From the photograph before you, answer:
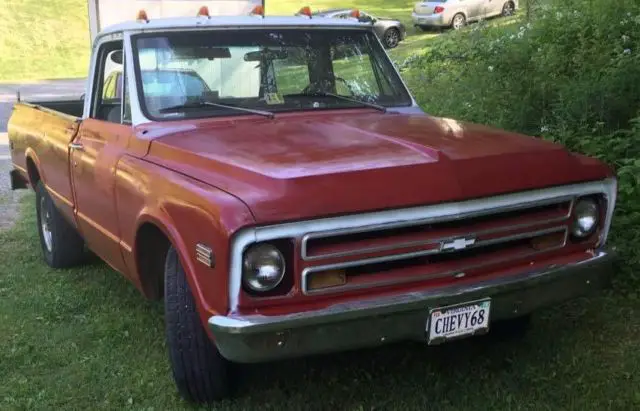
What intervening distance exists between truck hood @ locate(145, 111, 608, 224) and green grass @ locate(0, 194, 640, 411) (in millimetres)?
1073

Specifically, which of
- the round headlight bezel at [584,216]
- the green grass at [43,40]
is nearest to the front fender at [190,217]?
the round headlight bezel at [584,216]

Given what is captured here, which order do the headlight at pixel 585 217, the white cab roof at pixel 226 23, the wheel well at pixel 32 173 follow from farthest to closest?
the wheel well at pixel 32 173, the white cab roof at pixel 226 23, the headlight at pixel 585 217

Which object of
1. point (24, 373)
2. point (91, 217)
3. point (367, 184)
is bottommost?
point (24, 373)

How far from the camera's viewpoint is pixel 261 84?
15.1 ft

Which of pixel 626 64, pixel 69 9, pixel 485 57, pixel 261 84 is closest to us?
pixel 261 84

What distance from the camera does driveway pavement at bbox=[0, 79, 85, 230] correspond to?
8.35 metres

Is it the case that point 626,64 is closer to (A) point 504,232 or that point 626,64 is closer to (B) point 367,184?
(A) point 504,232

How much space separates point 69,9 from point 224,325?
35.5 metres

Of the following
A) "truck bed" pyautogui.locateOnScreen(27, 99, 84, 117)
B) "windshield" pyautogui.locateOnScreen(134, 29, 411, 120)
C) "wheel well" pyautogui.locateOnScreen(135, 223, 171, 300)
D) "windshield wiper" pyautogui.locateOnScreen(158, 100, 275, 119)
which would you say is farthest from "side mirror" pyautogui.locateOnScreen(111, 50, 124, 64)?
"truck bed" pyautogui.locateOnScreen(27, 99, 84, 117)

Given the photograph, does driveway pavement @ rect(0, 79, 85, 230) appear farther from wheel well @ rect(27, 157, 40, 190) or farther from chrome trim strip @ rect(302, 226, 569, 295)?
chrome trim strip @ rect(302, 226, 569, 295)

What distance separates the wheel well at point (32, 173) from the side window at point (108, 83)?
1477 millimetres

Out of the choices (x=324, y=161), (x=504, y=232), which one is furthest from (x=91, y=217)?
(x=504, y=232)

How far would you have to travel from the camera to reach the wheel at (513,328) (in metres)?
4.27

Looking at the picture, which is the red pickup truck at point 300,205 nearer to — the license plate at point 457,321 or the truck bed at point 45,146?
the license plate at point 457,321
